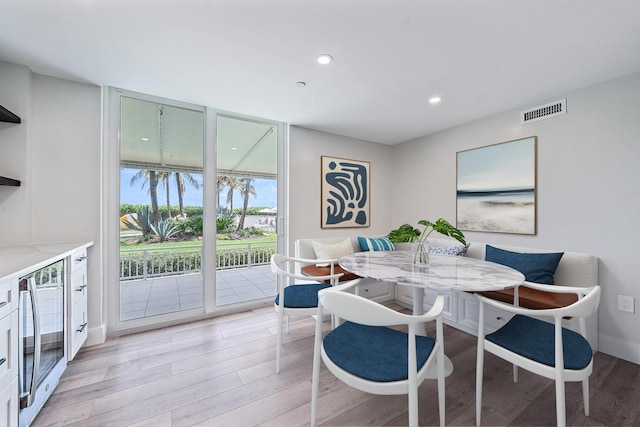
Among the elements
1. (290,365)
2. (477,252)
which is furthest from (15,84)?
(477,252)

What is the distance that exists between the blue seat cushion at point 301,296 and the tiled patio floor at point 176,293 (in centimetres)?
132

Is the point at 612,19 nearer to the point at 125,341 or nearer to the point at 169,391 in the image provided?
the point at 169,391

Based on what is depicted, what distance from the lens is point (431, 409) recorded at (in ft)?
5.00

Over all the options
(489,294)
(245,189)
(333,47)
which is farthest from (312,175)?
(489,294)

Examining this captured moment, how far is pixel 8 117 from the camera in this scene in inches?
74.6

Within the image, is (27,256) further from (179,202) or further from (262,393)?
(262,393)

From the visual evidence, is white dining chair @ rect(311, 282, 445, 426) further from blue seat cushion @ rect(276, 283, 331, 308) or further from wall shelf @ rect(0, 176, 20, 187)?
wall shelf @ rect(0, 176, 20, 187)

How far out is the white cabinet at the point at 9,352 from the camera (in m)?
1.14

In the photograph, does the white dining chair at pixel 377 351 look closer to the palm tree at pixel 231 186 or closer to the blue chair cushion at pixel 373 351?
the blue chair cushion at pixel 373 351

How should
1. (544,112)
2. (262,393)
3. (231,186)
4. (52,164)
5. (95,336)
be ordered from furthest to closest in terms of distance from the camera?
(231,186) < (544,112) < (95,336) < (52,164) < (262,393)

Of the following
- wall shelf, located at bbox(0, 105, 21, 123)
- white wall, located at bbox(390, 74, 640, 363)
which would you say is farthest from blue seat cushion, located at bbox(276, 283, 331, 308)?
wall shelf, located at bbox(0, 105, 21, 123)

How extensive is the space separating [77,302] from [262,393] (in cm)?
166

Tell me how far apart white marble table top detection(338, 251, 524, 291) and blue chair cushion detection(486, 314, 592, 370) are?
0.31 m

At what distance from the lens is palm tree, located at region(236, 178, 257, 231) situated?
326 centimetres
